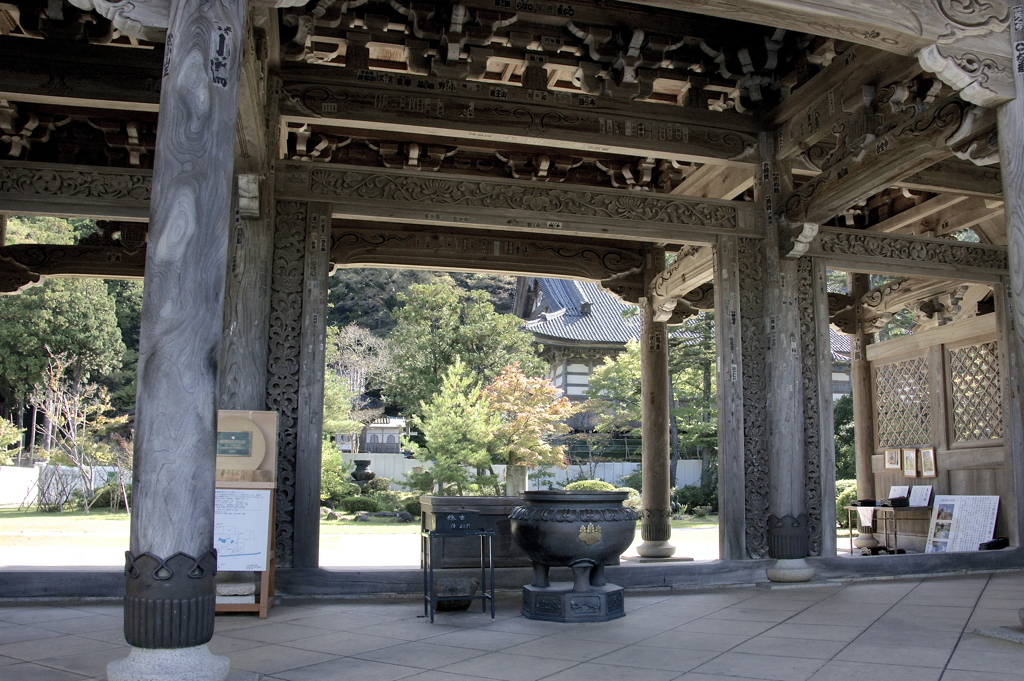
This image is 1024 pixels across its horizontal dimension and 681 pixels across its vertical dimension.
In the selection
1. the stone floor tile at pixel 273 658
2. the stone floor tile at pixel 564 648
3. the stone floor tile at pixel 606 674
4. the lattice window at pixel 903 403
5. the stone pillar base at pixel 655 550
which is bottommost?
the stone pillar base at pixel 655 550

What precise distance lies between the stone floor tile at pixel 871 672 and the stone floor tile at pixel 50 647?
3495mm

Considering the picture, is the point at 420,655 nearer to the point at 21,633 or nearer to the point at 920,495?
the point at 21,633

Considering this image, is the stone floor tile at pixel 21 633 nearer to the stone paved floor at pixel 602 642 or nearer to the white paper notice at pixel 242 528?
the stone paved floor at pixel 602 642

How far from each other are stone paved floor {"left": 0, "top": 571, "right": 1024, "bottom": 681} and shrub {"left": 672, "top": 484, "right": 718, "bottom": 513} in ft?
44.2

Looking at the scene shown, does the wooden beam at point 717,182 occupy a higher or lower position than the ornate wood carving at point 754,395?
higher

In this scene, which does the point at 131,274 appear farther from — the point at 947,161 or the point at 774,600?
the point at 947,161

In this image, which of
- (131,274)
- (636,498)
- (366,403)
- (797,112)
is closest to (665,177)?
(797,112)

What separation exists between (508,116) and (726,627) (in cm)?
418

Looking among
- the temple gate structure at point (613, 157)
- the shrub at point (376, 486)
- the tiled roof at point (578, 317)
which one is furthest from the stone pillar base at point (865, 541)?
→ the tiled roof at point (578, 317)

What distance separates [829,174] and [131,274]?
23.8 ft

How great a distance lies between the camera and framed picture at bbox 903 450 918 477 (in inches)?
372

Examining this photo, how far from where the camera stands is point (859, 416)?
34.4ft

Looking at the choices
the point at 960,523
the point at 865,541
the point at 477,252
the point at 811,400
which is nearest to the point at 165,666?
the point at 811,400

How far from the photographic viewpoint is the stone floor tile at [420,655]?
3775 millimetres
